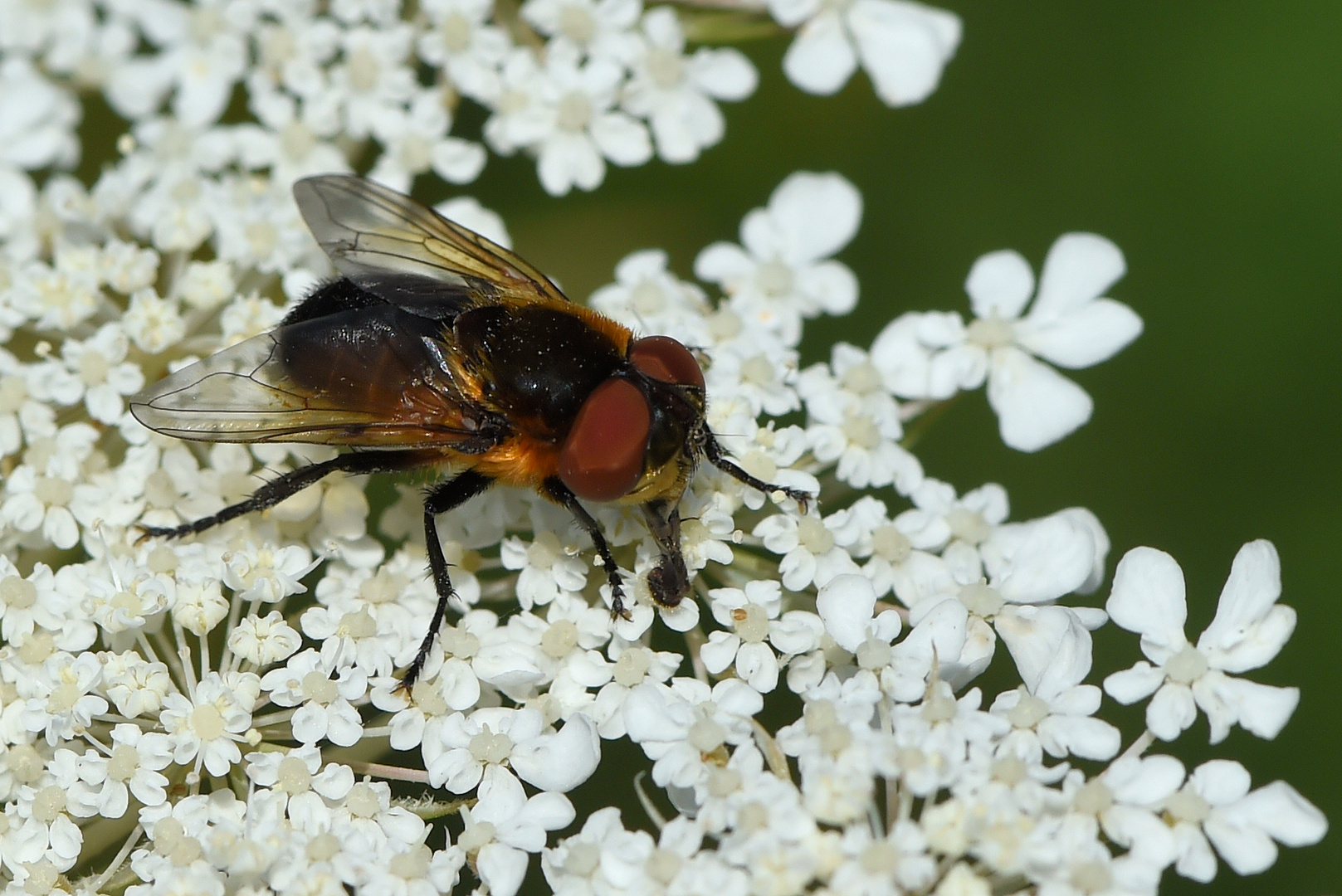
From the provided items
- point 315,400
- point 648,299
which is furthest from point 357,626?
point 648,299

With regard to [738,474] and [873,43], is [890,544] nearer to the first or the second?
[738,474]

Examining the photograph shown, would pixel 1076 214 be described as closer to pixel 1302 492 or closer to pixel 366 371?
pixel 1302 492

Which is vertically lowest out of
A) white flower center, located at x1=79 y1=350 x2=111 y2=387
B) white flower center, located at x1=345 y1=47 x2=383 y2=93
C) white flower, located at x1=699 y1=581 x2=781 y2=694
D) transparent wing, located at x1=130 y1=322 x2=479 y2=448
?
white flower, located at x1=699 y1=581 x2=781 y2=694

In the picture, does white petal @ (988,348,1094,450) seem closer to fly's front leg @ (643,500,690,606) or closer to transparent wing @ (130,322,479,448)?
fly's front leg @ (643,500,690,606)

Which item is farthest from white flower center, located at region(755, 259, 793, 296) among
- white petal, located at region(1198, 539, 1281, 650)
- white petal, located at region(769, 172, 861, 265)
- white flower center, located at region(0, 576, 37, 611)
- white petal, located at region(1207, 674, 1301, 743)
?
white flower center, located at region(0, 576, 37, 611)

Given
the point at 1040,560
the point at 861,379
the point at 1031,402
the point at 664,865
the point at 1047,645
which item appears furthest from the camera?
the point at 1031,402

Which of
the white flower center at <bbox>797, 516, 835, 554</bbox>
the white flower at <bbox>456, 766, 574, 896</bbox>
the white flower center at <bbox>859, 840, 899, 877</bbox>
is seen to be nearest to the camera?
the white flower center at <bbox>859, 840, 899, 877</bbox>
